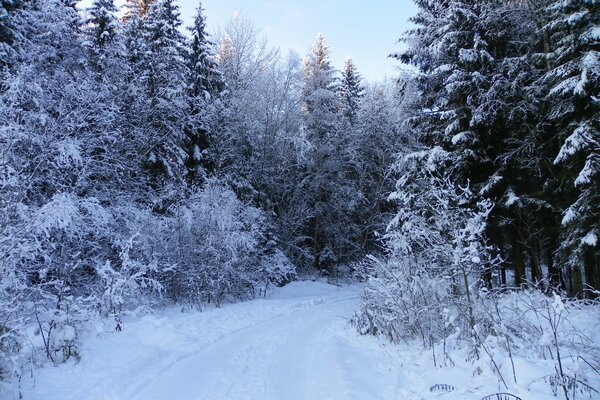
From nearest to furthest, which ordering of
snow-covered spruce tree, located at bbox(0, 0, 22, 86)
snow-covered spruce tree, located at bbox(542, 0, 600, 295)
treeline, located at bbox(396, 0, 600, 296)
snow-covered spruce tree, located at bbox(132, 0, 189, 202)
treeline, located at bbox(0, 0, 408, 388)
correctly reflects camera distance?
treeline, located at bbox(0, 0, 408, 388)
snow-covered spruce tree, located at bbox(542, 0, 600, 295)
treeline, located at bbox(396, 0, 600, 296)
snow-covered spruce tree, located at bbox(0, 0, 22, 86)
snow-covered spruce tree, located at bbox(132, 0, 189, 202)

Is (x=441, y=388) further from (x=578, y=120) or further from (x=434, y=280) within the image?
(x=578, y=120)

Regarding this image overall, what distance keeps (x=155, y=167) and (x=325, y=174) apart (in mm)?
11144

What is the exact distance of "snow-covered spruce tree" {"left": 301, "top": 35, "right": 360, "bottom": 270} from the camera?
2609 cm

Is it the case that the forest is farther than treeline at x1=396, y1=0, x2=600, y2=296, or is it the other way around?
treeline at x1=396, y1=0, x2=600, y2=296

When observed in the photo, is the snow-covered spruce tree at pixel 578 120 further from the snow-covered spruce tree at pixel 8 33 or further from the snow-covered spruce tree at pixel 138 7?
the snow-covered spruce tree at pixel 138 7

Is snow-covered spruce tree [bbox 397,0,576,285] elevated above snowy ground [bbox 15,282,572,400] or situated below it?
above

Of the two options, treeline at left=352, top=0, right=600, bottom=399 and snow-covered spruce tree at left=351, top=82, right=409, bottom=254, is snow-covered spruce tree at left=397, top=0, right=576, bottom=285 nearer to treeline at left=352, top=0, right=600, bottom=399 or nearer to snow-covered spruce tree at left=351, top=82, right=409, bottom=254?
treeline at left=352, top=0, right=600, bottom=399

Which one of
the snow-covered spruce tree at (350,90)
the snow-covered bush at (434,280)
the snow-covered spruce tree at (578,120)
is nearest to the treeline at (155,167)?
the snow-covered spruce tree at (350,90)

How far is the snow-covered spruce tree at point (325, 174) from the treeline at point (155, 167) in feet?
0.41

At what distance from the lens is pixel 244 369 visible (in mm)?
6969

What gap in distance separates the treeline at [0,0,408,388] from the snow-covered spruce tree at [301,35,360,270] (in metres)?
0.12

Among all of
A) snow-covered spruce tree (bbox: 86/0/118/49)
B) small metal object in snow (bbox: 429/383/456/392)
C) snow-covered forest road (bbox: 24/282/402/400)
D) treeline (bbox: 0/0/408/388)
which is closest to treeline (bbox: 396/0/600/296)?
treeline (bbox: 0/0/408/388)

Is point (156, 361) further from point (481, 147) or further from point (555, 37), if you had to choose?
point (555, 37)

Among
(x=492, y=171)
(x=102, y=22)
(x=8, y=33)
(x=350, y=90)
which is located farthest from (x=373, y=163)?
(x=8, y=33)
